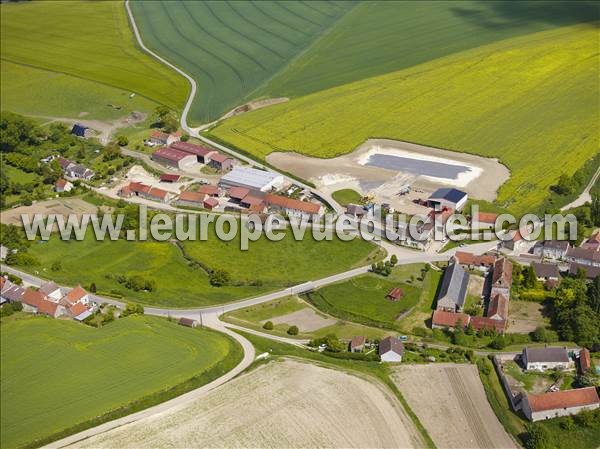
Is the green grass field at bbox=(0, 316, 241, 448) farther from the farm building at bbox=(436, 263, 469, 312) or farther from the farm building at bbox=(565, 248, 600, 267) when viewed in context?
the farm building at bbox=(565, 248, 600, 267)

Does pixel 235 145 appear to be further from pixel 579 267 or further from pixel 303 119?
pixel 579 267

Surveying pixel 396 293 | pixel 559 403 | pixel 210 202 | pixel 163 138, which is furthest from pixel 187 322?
pixel 163 138

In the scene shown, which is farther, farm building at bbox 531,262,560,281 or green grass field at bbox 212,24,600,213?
green grass field at bbox 212,24,600,213

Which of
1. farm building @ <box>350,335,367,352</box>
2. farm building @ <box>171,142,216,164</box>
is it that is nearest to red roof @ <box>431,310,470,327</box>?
farm building @ <box>350,335,367,352</box>

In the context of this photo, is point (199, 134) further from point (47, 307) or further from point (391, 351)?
point (391, 351)

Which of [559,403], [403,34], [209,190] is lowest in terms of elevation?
[559,403]

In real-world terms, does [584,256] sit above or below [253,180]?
below

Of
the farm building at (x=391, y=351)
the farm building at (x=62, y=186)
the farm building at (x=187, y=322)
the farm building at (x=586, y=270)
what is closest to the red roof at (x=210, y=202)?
the farm building at (x=62, y=186)
